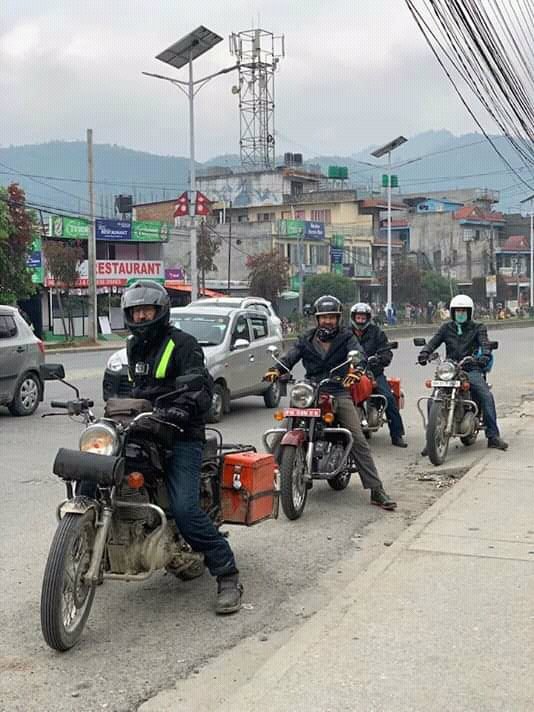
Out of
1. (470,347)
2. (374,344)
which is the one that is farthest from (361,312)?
(470,347)

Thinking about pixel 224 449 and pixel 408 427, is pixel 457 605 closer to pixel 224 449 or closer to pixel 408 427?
pixel 224 449

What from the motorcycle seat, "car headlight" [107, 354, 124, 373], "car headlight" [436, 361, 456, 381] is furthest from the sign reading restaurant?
the motorcycle seat

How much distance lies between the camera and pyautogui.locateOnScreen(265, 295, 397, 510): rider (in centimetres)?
774

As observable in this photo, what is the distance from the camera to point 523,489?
8.39 m

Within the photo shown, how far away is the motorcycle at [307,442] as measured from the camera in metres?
7.24

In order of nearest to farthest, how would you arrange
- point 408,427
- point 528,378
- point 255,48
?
1. point 408,427
2. point 528,378
3. point 255,48

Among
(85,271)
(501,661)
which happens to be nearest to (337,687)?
(501,661)

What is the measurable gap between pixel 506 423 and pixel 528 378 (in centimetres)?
828

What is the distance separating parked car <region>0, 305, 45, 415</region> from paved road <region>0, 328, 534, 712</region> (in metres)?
3.15

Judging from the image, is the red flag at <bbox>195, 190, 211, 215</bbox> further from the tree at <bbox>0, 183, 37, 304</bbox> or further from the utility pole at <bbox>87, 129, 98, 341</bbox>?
the utility pole at <bbox>87, 129, 98, 341</bbox>

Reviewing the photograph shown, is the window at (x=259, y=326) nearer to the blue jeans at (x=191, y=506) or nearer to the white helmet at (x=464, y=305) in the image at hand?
the white helmet at (x=464, y=305)

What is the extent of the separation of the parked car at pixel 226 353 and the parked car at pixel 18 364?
1086 mm

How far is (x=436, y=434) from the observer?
32.4 ft

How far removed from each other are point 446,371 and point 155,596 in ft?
18.0
